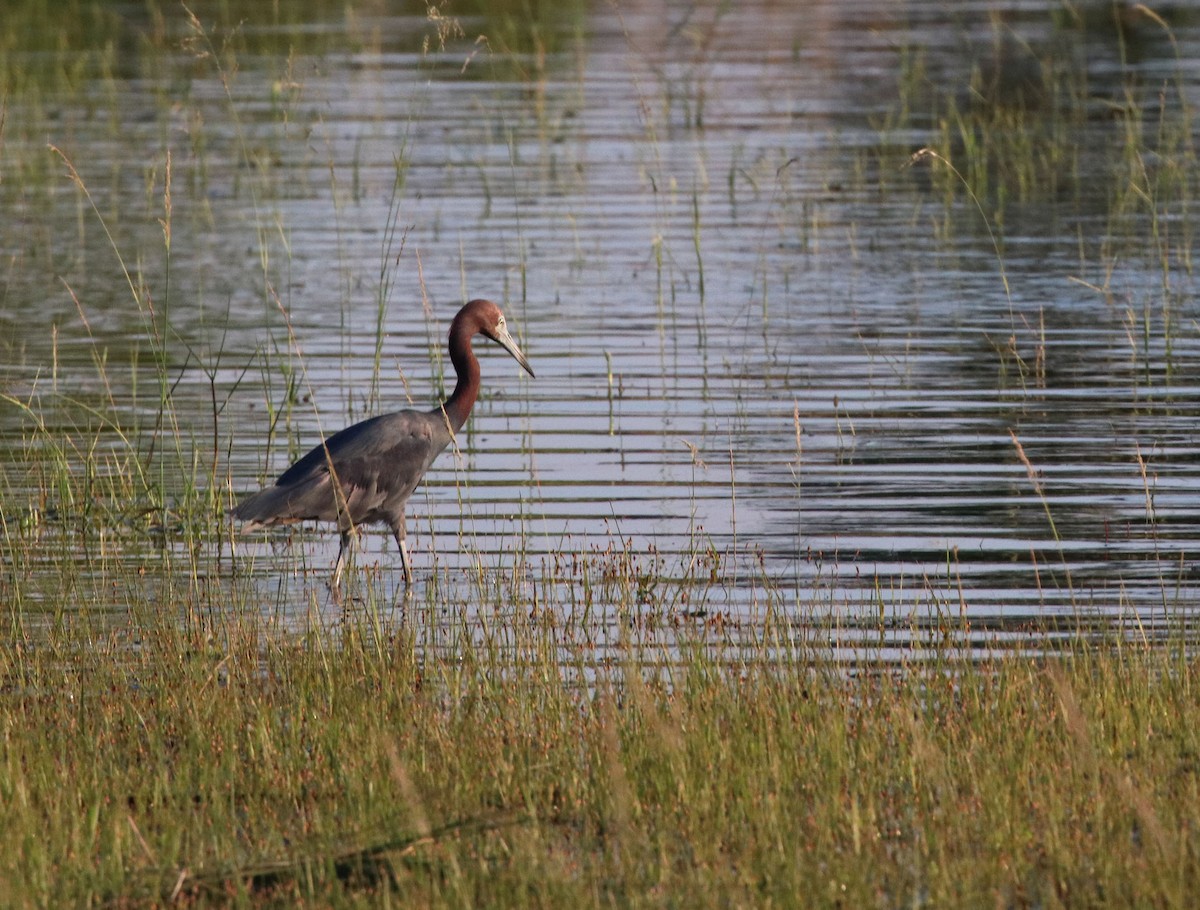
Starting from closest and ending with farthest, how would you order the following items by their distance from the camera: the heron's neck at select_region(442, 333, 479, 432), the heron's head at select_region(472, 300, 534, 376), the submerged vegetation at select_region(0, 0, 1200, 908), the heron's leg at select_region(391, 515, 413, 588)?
the submerged vegetation at select_region(0, 0, 1200, 908), the heron's leg at select_region(391, 515, 413, 588), the heron's neck at select_region(442, 333, 479, 432), the heron's head at select_region(472, 300, 534, 376)

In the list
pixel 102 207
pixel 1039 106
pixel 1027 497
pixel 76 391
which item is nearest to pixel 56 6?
pixel 102 207

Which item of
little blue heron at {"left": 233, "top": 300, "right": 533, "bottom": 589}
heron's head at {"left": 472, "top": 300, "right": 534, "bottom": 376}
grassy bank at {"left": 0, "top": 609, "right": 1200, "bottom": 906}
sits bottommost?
grassy bank at {"left": 0, "top": 609, "right": 1200, "bottom": 906}

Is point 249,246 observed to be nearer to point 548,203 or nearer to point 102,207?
point 102,207

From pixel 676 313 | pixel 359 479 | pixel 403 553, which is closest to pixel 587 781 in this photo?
pixel 403 553

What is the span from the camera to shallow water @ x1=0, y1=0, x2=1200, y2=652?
9.66m

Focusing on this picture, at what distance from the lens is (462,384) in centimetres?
1028

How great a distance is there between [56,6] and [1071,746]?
24.4m

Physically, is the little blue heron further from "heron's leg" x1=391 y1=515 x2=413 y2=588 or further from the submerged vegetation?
the submerged vegetation

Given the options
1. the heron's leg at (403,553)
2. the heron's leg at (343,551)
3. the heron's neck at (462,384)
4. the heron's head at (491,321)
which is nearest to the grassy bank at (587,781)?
the heron's leg at (343,551)

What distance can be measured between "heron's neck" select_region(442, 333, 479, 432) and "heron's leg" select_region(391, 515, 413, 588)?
662mm

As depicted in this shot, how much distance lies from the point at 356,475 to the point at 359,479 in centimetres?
2

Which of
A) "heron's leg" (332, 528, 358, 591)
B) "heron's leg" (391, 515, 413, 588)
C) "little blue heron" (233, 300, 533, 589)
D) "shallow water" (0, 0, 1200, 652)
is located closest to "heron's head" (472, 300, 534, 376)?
"shallow water" (0, 0, 1200, 652)

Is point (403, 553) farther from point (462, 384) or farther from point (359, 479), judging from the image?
point (462, 384)

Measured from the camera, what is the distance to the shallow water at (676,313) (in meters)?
9.66
